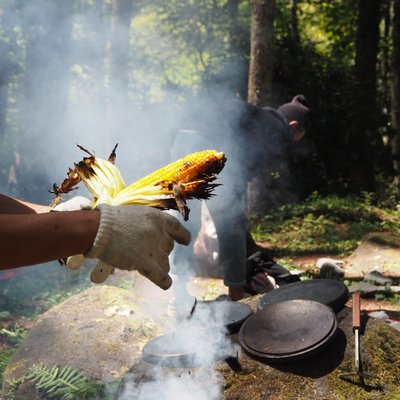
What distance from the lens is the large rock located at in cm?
365

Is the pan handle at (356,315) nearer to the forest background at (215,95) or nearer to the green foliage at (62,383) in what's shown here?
the green foliage at (62,383)

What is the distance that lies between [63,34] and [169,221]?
259 inches

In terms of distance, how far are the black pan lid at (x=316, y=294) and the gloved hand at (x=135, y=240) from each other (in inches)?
64.0

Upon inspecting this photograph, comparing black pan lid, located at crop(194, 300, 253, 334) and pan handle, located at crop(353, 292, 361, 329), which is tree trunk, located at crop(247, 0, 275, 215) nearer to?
black pan lid, located at crop(194, 300, 253, 334)

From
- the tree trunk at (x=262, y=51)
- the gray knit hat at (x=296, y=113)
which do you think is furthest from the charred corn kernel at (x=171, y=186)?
the tree trunk at (x=262, y=51)

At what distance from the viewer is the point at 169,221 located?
2314 millimetres

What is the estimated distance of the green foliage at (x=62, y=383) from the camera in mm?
3301

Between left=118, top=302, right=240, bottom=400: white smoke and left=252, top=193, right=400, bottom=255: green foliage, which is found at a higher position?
left=118, top=302, right=240, bottom=400: white smoke

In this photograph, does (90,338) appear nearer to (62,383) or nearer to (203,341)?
(62,383)

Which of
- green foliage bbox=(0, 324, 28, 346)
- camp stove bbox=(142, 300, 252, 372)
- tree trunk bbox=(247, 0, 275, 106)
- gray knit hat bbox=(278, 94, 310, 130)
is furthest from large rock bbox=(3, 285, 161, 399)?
tree trunk bbox=(247, 0, 275, 106)

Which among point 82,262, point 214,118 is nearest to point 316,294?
point 82,262

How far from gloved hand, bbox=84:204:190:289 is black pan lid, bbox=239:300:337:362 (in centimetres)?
108

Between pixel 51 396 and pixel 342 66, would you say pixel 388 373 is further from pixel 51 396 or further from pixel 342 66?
pixel 342 66

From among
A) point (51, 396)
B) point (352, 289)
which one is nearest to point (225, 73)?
point (352, 289)
